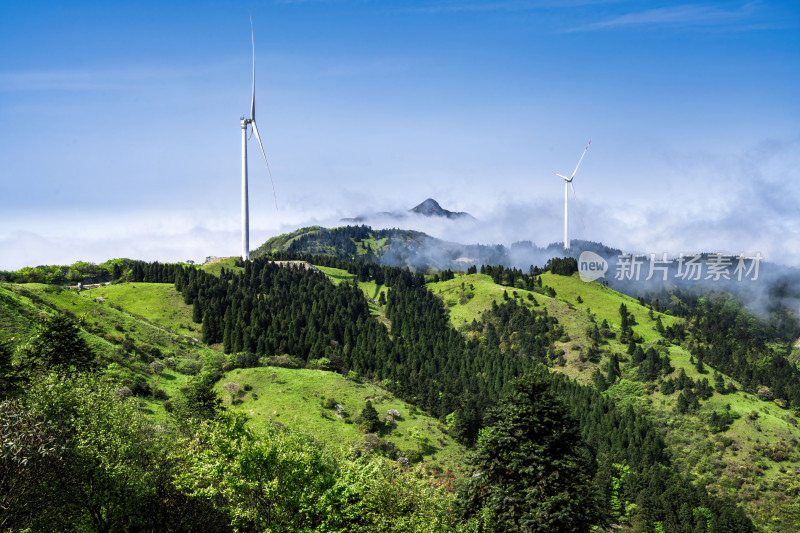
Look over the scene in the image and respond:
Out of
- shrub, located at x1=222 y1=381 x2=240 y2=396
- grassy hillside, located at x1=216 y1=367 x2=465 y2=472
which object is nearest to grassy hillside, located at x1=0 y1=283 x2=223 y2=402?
shrub, located at x1=222 y1=381 x2=240 y2=396

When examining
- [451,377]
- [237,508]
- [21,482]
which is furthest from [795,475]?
[21,482]

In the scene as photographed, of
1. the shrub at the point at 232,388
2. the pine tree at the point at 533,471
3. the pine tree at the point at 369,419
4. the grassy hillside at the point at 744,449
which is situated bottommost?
the grassy hillside at the point at 744,449

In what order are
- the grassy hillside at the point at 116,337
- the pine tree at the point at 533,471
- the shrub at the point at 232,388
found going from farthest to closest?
1. the shrub at the point at 232,388
2. the grassy hillside at the point at 116,337
3. the pine tree at the point at 533,471

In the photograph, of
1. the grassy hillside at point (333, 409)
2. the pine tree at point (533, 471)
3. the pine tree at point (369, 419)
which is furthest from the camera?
the pine tree at point (369, 419)

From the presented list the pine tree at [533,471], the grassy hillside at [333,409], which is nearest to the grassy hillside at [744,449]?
the grassy hillside at [333,409]

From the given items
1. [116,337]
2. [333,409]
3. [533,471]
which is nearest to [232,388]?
[333,409]

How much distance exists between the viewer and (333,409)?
128m

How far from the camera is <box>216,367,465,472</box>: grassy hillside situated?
115625 millimetres

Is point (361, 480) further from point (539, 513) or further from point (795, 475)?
point (795, 475)

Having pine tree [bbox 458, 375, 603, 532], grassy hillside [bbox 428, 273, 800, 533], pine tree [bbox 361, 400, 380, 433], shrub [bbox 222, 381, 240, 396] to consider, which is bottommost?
grassy hillside [bbox 428, 273, 800, 533]

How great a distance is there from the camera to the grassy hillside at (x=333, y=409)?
115625 millimetres

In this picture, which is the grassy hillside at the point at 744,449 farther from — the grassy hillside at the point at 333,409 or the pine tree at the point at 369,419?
the pine tree at the point at 369,419

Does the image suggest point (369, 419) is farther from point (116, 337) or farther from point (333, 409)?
point (116, 337)

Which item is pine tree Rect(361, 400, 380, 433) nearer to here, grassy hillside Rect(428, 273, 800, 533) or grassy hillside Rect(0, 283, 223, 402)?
grassy hillside Rect(0, 283, 223, 402)
